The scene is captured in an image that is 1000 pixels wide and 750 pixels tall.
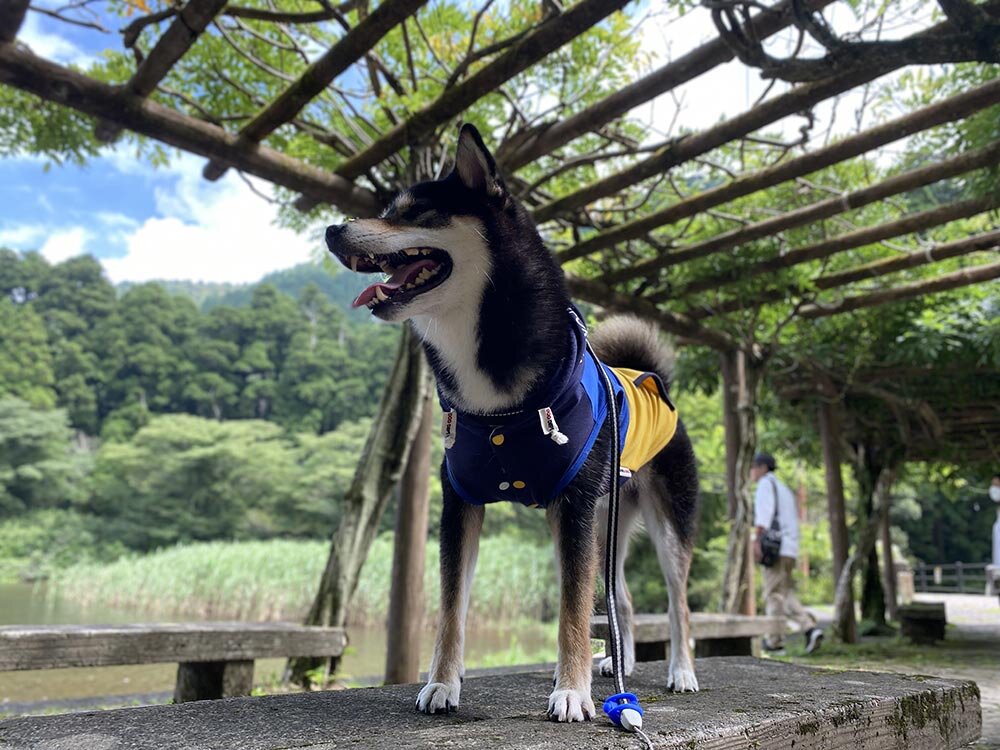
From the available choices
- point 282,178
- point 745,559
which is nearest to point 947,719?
point 282,178

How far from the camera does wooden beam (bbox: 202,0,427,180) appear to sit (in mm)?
3346

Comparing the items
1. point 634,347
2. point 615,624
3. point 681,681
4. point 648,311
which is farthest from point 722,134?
point 615,624

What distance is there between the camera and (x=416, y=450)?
529 cm

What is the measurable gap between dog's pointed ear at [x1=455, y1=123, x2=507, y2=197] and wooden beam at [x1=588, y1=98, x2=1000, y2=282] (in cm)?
309

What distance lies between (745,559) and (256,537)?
24.9 m

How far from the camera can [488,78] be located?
12.5ft

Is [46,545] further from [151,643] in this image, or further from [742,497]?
[151,643]

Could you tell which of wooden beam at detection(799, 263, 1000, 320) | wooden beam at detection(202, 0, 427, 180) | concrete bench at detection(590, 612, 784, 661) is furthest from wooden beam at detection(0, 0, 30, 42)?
wooden beam at detection(799, 263, 1000, 320)

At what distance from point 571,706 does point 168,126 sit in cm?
372

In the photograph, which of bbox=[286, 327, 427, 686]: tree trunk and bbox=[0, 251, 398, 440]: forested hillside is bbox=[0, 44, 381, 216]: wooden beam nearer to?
bbox=[286, 327, 427, 686]: tree trunk

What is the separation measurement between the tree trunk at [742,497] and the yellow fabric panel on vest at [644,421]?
4.57m

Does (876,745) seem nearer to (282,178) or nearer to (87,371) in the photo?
(282,178)

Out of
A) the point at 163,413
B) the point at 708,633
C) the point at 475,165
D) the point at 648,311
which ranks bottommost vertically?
the point at 708,633

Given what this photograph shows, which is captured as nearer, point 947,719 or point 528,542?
point 947,719
